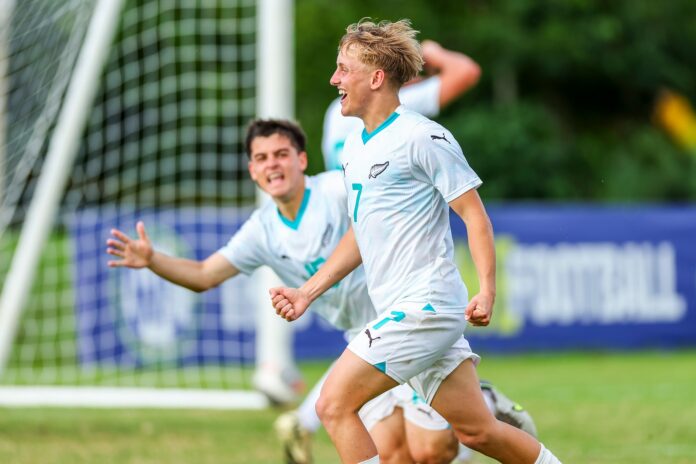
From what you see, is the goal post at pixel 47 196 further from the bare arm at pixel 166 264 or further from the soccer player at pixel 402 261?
the soccer player at pixel 402 261

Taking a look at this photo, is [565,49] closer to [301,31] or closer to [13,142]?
[301,31]

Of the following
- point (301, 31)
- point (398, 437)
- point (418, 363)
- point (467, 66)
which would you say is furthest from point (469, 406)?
point (301, 31)

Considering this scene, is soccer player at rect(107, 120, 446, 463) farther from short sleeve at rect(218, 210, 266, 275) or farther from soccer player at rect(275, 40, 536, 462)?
soccer player at rect(275, 40, 536, 462)

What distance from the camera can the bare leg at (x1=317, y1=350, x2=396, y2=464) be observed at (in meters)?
5.36

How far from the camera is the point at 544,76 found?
37.5 m

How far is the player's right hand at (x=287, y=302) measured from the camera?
5445mm

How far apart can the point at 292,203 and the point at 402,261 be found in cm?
118

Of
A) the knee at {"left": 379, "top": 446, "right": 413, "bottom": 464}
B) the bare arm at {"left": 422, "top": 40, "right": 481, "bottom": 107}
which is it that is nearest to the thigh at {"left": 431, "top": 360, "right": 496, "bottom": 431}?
the knee at {"left": 379, "top": 446, "right": 413, "bottom": 464}

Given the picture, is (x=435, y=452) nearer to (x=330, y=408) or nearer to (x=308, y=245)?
(x=308, y=245)

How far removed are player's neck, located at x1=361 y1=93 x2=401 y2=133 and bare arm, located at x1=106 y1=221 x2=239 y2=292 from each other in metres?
1.27

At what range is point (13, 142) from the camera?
11.1 metres

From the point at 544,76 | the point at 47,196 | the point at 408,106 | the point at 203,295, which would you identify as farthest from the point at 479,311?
the point at 544,76

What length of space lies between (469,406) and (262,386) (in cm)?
481

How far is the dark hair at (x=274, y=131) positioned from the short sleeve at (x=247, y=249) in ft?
1.25
